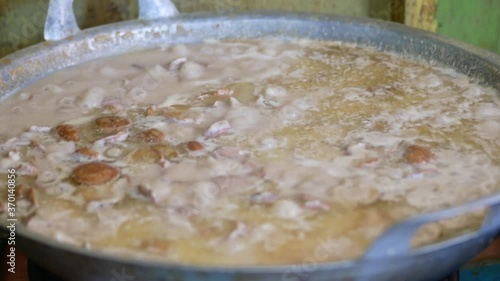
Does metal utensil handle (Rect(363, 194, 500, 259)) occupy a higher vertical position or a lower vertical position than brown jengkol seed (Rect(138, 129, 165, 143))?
higher

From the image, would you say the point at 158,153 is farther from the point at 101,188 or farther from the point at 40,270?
the point at 40,270

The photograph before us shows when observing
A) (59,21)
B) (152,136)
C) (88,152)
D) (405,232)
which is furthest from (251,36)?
(405,232)

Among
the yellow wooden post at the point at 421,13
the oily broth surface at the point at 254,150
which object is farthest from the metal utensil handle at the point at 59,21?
the yellow wooden post at the point at 421,13

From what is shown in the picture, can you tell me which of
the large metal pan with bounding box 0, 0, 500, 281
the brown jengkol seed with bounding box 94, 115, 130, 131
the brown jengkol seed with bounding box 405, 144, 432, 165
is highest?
the large metal pan with bounding box 0, 0, 500, 281

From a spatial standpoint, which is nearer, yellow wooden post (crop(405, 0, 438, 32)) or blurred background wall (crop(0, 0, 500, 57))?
blurred background wall (crop(0, 0, 500, 57))

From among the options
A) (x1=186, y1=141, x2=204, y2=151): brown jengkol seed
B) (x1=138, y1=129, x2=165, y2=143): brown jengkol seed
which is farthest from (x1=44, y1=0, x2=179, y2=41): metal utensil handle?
(x1=186, y1=141, x2=204, y2=151): brown jengkol seed

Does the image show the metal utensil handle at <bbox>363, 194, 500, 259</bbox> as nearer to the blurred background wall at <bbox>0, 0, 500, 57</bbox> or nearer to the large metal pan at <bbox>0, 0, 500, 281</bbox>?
the large metal pan at <bbox>0, 0, 500, 281</bbox>
